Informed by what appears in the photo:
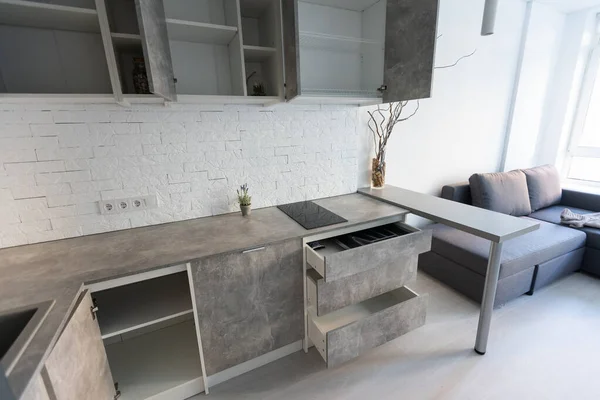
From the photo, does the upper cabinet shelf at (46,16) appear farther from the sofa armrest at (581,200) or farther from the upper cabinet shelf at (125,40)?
the sofa armrest at (581,200)

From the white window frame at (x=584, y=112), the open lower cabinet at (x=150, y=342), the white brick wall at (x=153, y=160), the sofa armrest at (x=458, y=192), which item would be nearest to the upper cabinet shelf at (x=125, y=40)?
the white brick wall at (x=153, y=160)

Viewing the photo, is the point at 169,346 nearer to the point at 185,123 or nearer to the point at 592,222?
the point at 185,123

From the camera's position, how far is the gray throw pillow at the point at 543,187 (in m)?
2.87

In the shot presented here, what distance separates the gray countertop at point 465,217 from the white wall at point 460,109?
486 mm

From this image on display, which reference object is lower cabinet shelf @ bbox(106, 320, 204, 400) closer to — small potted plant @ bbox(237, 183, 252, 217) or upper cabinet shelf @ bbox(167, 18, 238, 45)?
small potted plant @ bbox(237, 183, 252, 217)

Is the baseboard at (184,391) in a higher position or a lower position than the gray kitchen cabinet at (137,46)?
lower

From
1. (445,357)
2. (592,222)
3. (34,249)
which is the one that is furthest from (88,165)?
(592,222)

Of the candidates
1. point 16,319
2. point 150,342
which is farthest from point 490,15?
point 150,342

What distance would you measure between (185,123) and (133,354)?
4.55 feet

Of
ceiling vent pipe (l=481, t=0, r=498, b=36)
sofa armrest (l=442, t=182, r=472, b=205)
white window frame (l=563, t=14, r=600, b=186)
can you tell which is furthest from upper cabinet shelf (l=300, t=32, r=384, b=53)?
white window frame (l=563, t=14, r=600, b=186)

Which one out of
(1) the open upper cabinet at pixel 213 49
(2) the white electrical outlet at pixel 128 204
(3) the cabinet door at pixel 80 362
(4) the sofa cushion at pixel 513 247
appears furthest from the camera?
(4) the sofa cushion at pixel 513 247

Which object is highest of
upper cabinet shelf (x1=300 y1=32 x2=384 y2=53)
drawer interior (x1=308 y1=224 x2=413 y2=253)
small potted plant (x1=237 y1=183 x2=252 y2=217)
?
upper cabinet shelf (x1=300 y1=32 x2=384 y2=53)

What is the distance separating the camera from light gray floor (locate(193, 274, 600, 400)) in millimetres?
1412

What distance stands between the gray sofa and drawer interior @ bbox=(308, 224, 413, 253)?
29.9 inches
